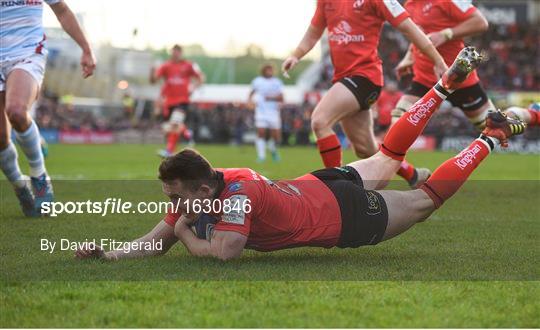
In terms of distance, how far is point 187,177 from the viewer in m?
4.54

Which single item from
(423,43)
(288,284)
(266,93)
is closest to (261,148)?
(266,93)

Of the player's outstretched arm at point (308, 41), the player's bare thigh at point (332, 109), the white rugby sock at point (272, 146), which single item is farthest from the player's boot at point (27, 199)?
the white rugby sock at point (272, 146)

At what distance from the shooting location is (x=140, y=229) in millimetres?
6379

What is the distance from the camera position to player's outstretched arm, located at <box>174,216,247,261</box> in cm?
453

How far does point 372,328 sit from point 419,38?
4.43 metres

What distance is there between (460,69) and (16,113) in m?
3.38

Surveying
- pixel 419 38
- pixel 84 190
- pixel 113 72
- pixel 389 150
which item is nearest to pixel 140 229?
pixel 389 150

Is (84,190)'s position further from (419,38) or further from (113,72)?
(113,72)

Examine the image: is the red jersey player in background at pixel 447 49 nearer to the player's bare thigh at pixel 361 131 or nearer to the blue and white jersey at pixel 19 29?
the player's bare thigh at pixel 361 131

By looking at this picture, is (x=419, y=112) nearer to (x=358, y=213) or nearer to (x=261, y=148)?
(x=358, y=213)

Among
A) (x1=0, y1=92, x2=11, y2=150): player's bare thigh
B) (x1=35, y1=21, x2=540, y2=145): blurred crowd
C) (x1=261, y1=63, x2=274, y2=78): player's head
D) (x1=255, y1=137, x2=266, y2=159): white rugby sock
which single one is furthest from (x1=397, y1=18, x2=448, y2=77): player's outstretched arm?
(x1=35, y1=21, x2=540, y2=145): blurred crowd

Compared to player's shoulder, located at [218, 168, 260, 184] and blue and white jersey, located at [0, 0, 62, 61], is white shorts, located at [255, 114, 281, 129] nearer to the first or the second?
blue and white jersey, located at [0, 0, 62, 61]

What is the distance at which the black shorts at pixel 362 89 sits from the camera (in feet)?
25.1

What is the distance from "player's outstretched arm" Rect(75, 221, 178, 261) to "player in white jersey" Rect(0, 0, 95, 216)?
2.11 meters
